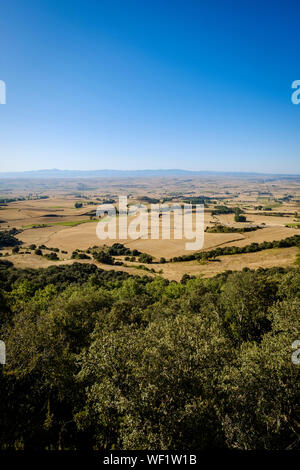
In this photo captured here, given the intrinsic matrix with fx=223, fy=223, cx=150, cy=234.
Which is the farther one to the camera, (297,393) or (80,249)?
(80,249)

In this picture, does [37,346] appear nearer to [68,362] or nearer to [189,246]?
[68,362]
